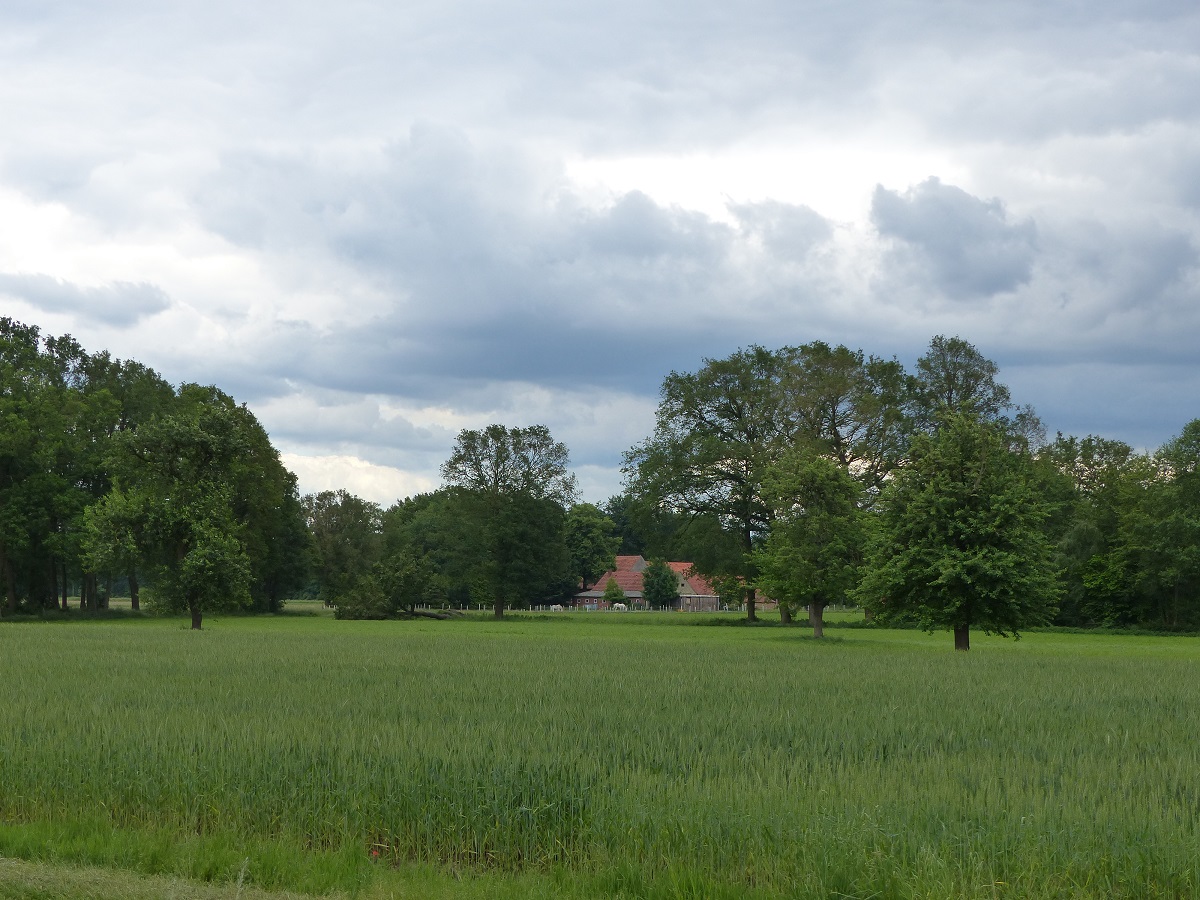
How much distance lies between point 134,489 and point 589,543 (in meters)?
110

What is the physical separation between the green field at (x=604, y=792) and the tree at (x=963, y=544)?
69.8ft

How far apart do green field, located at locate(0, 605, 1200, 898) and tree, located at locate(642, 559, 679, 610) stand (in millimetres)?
130965

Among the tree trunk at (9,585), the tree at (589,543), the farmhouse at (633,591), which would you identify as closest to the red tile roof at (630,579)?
the farmhouse at (633,591)

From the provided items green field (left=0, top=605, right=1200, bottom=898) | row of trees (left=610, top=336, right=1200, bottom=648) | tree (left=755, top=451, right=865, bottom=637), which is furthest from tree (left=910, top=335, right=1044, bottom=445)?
green field (left=0, top=605, right=1200, bottom=898)

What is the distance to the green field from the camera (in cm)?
866

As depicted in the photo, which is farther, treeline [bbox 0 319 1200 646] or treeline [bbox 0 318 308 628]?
treeline [bbox 0 318 308 628]

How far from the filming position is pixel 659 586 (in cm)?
15288

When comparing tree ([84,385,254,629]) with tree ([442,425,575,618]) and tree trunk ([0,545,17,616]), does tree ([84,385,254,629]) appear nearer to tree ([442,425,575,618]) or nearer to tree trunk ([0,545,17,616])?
tree trunk ([0,545,17,616])

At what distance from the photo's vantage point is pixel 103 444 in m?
80.5

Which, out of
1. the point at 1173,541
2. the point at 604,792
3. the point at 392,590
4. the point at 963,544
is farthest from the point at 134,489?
the point at 1173,541

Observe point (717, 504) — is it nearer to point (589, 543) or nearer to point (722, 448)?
point (722, 448)

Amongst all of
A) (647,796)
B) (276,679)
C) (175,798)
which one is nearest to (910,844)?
(647,796)

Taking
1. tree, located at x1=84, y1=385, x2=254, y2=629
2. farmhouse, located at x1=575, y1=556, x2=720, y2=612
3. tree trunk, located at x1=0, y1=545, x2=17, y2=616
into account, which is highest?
tree, located at x1=84, y1=385, x2=254, y2=629

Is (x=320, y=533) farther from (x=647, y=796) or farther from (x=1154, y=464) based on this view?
(x=647, y=796)
